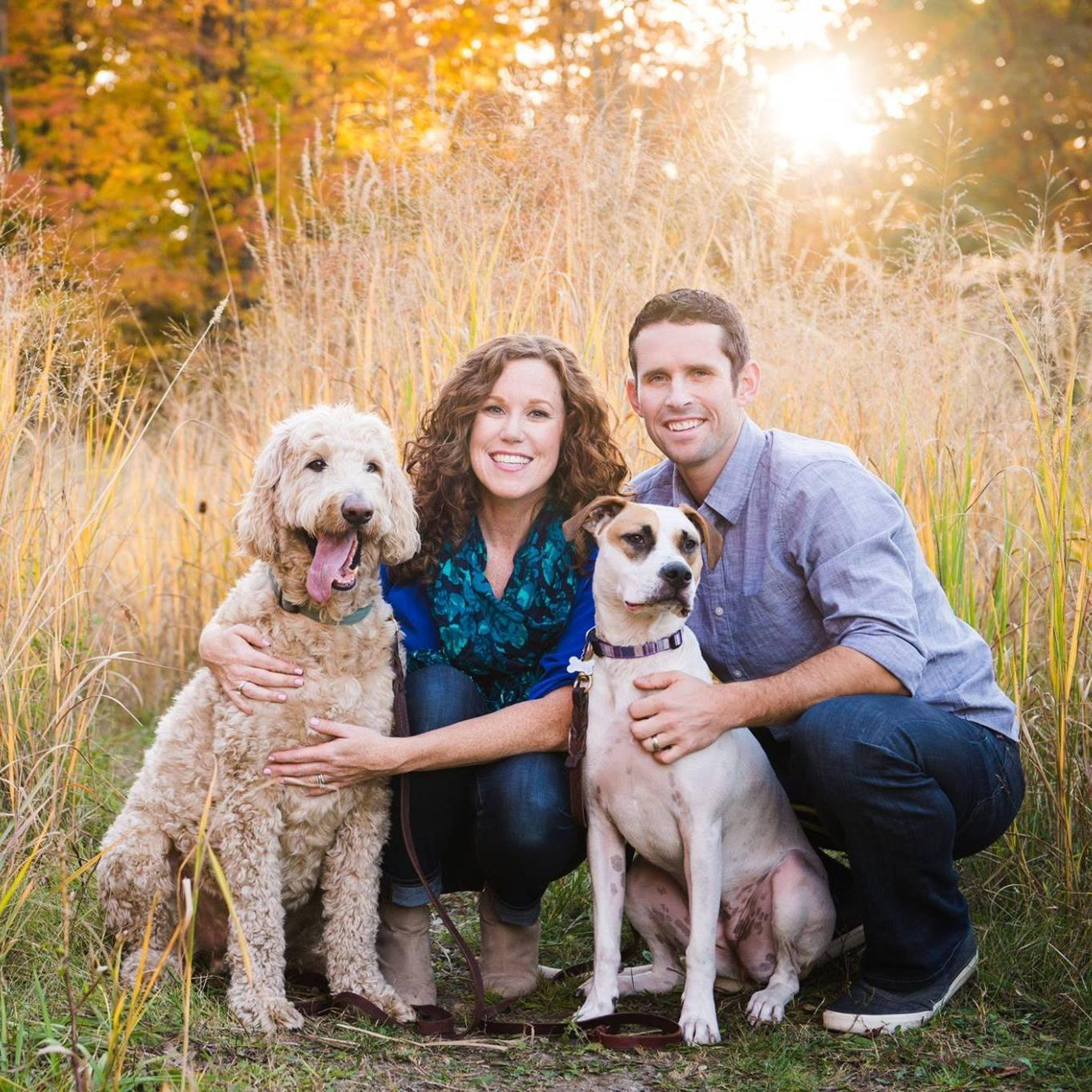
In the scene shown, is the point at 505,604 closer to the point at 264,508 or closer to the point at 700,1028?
the point at 264,508

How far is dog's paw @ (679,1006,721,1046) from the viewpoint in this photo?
8.86ft

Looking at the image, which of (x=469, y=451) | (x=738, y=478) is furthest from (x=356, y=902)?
(x=738, y=478)

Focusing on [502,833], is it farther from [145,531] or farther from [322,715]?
[145,531]

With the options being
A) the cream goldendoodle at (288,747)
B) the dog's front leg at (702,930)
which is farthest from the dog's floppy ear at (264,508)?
the dog's front leg at (702,930)

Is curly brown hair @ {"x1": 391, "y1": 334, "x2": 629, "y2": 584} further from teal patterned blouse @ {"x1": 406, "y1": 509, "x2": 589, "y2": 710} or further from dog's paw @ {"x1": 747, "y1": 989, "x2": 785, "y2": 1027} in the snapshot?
dog's paw @ {"x1": 747, "y1": 989, "x2": 785, "y2": 1027}

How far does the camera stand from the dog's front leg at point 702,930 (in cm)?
272

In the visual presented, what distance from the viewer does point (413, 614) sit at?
3.39 m

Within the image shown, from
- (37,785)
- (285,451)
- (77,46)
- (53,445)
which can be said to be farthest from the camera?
(77,46)

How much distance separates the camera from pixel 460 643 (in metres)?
3.31

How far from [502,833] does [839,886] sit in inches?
41.1

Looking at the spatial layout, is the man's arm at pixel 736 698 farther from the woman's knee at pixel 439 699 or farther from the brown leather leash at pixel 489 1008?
the woman's knee at pixel 439 699

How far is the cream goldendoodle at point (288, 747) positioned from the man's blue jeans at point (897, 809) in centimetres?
113

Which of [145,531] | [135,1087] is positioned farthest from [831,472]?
[145,531]

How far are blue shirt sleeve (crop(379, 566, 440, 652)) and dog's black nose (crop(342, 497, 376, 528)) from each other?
0.53m
